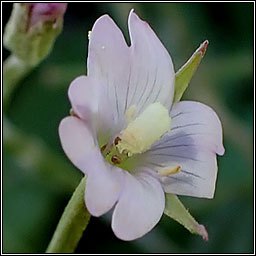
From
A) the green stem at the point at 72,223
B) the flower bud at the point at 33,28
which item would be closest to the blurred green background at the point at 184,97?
the flower bud at the point at 33,28

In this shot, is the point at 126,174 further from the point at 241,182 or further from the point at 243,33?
the point at 243,33

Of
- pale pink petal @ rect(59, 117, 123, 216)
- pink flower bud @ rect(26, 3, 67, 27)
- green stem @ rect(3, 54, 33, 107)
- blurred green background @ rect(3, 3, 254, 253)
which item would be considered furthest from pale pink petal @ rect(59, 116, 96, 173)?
blurred green background @ rect(3, 3, 254, 253)

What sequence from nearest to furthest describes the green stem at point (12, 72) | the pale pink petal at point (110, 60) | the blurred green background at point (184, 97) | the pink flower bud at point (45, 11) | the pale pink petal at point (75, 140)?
the pale pink petal at point (75, 140)
the pale pink petal at point (110, 60)
the pink flower bud at point (45, 11)
the green stem at point (12, 72)
the blurred green background at point (184, 97)

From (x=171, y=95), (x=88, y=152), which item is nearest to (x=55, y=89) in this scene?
(x=171, y=95)

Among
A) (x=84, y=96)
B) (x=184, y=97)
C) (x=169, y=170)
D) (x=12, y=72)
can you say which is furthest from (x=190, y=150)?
(x=184, y=97)

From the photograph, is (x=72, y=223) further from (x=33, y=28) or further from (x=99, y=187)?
(x=33, y=28)

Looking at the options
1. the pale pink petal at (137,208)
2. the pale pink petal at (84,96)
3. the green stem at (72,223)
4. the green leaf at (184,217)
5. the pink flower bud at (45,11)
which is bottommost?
the green stem at (72,223)

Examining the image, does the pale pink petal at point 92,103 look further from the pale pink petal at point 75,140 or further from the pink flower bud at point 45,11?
the pink flower bud at point 45,11

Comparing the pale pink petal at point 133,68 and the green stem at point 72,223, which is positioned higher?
the pale pink petal at point 133,68
